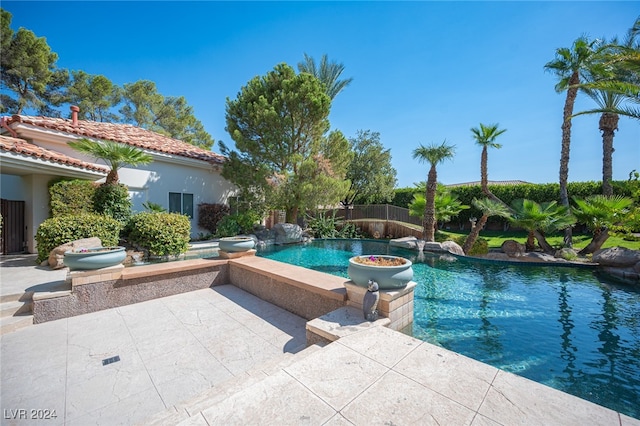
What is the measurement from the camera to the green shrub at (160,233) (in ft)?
28.0

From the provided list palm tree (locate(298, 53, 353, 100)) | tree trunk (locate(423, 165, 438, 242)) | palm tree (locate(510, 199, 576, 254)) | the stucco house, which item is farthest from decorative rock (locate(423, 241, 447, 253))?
palm tree (locate(298, 53, 353, 100))

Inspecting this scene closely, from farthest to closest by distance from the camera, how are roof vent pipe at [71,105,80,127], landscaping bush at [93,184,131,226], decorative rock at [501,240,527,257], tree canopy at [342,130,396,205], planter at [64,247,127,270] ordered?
tree canopy at [342,130,396,205]
decorative rock at [501,240,527,257]
roof vent pipe at [71,105,80,127]
landscaping bush at [93,184,131,226]
planter at [64,247,127,270]

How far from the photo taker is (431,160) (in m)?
12.5

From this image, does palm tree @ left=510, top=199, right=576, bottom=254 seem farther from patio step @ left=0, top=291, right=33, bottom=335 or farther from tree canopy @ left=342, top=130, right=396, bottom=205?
patio step @ left=0, top=291, right=33, bottom=335

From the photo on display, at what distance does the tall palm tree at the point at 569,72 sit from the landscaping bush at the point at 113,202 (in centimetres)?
1983

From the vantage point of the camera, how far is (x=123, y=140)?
11383mm

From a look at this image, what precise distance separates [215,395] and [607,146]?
20.8m

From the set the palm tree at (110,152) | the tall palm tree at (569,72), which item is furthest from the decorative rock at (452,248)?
the palm tree at (110,152)

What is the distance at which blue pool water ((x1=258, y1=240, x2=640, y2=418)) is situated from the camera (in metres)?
3.34

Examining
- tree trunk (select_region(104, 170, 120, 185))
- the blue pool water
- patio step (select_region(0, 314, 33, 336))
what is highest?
tree trunk (select_region(104, 170, 120, 185))

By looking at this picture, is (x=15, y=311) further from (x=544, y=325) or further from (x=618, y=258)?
(x=618, y=258)

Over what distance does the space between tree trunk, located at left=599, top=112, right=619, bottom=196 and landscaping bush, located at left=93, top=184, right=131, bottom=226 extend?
75.9 feet

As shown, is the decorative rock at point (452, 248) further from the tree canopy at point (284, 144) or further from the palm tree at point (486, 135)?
the palm tree at point (486, 135)

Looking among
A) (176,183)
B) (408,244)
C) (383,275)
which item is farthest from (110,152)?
(408,244)
